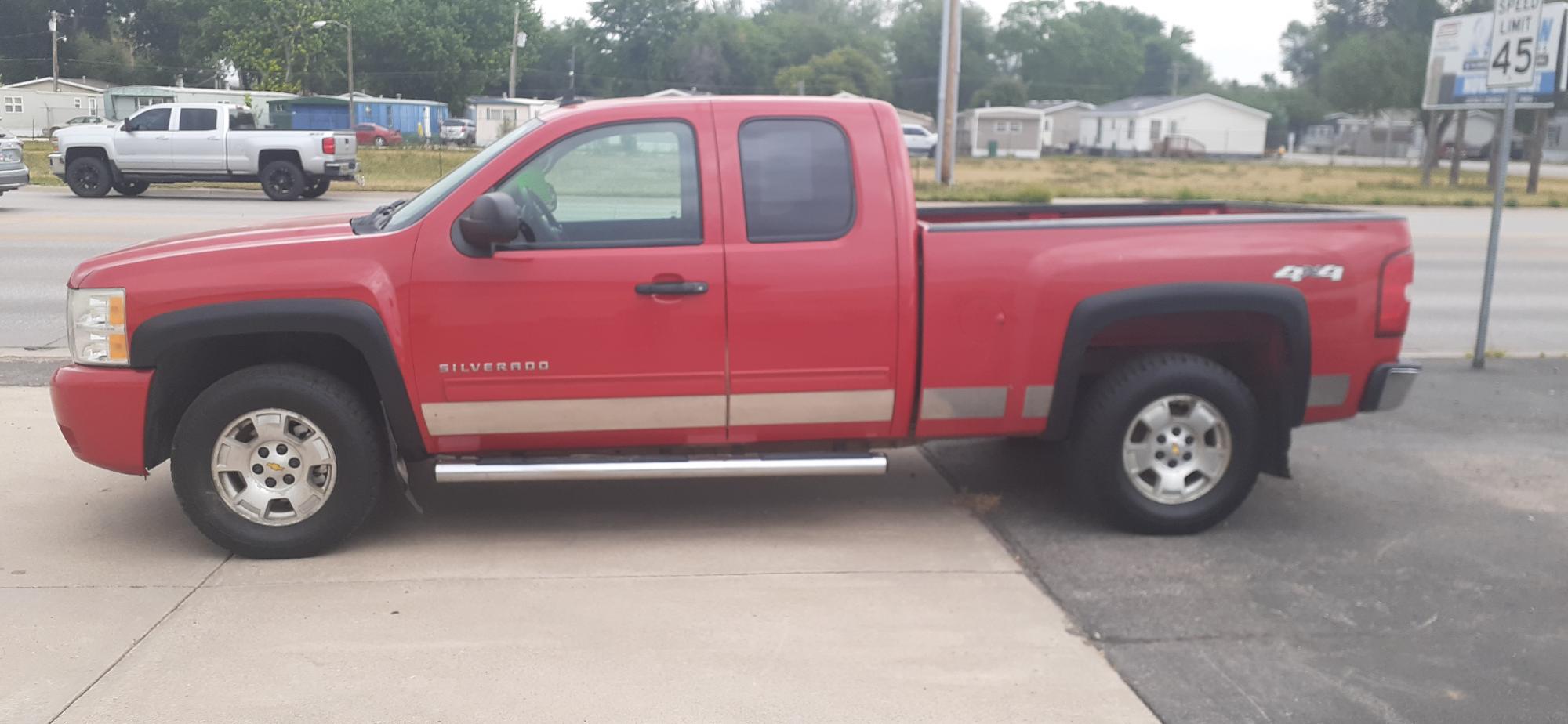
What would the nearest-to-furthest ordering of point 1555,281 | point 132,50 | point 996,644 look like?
point 996,644
point 1555,281
point 132,50

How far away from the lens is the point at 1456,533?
5.84m

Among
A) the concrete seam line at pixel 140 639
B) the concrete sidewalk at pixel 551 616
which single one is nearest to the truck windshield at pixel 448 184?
the concrete sidewalk at pixel 551 616

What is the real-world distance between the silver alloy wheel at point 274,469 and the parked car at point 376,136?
199 feet

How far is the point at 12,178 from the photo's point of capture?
21547mm

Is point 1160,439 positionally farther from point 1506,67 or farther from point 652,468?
point 1506,67

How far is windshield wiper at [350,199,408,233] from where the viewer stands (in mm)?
5574

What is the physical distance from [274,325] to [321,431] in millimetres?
439

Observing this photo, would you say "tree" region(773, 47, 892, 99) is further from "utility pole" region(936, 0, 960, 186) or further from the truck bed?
the truck bed

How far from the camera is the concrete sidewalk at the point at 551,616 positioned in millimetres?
4109

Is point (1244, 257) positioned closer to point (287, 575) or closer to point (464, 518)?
point (464, 518)

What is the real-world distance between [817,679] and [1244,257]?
102 inches

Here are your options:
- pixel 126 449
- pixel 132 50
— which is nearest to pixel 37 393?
pixel 126 449

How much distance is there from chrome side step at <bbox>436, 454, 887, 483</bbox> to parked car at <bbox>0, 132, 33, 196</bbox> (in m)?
19.4

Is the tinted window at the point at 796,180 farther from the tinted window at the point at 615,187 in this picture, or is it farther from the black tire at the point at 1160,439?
the black tire at the point at 1160,439
